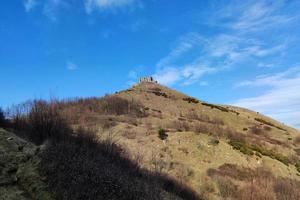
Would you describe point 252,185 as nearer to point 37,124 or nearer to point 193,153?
point 193,153

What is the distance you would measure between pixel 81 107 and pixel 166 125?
8543 mm

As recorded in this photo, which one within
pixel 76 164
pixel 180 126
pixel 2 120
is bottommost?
pixel 76 164

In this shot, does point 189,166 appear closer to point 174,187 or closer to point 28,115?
point 174,187

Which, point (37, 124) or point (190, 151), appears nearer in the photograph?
point (37, 124)

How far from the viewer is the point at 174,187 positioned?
13234 millimetres

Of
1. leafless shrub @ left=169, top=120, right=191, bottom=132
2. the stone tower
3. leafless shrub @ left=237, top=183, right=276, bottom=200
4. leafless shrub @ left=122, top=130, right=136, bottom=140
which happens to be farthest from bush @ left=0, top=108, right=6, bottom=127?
the stone tower

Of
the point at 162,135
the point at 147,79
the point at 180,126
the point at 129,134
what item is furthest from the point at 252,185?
the point at 147,79

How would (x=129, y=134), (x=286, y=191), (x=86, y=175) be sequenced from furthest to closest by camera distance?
(x=129, y=134), (x=286, y=191), (x=86, y=175)

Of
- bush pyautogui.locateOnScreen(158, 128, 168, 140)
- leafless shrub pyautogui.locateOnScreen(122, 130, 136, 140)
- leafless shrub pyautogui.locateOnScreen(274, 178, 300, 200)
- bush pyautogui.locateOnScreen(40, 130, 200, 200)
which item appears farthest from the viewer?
bush pyautogui.locateOnScreen(158, 128, 168, 140)

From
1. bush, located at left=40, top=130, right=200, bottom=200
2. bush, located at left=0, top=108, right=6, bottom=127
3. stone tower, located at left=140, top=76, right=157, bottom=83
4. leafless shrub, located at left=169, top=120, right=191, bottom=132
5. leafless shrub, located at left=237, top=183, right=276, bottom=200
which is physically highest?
stone tower, located at left=140, top=76, right=157, bottom=83

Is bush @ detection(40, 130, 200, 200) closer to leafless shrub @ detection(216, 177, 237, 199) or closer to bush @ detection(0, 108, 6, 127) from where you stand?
bush @ detection(0, 108, 6, 127)

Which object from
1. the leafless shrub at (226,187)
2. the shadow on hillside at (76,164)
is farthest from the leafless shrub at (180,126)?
the shadow on hillside at (76,164)

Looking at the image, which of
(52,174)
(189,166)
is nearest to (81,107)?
(189,166)

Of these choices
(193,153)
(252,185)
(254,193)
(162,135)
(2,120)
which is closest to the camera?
(2,120)
